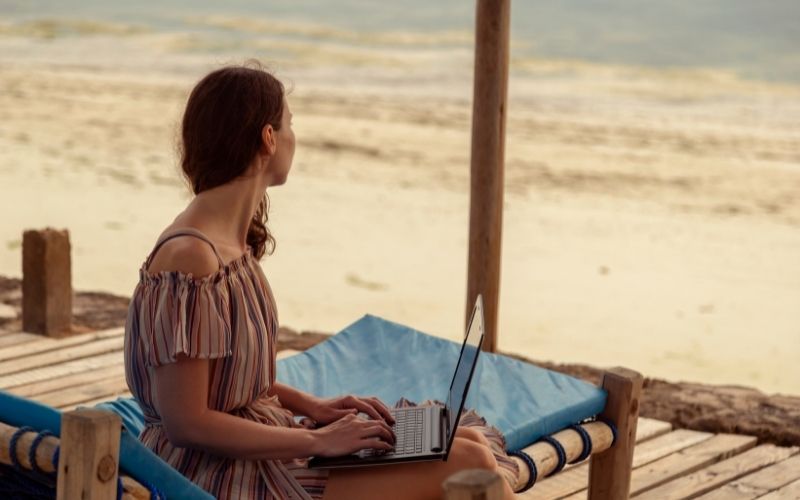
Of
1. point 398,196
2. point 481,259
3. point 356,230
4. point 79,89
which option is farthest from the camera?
point 79,89

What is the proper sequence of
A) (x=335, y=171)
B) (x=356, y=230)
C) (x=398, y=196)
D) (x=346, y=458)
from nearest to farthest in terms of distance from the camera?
1. (x=346, y=458)
2. (x=356, y=230)
3. (x=398, y=196)
4. (x=335, y=171)

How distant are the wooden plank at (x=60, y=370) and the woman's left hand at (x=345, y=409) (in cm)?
192

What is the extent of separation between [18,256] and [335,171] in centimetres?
355

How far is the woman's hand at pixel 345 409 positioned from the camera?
2566 mm

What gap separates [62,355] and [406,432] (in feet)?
7.91

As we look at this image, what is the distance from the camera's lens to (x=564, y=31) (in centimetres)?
2544

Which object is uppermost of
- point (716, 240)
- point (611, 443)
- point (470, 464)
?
point (470, 464)

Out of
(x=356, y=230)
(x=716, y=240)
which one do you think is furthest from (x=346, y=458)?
(x=716, y=240)

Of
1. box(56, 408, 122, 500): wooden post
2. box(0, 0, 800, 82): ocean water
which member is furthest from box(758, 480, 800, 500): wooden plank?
box(0, 0, 800, 82): ocean water

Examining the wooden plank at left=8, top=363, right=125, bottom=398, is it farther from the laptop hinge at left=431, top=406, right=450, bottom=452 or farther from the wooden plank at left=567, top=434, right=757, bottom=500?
the laptop hinge at left=431, top=406, right=450, bottom=452

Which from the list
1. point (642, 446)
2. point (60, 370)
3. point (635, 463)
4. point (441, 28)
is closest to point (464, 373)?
point (635, 463)

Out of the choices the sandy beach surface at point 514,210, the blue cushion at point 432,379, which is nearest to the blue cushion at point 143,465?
the blue cushion at point 432,379

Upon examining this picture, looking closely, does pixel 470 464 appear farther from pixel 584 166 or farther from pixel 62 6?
pixel 62 6

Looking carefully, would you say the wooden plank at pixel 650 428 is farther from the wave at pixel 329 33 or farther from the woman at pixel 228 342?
the wave at pixel 329 33
